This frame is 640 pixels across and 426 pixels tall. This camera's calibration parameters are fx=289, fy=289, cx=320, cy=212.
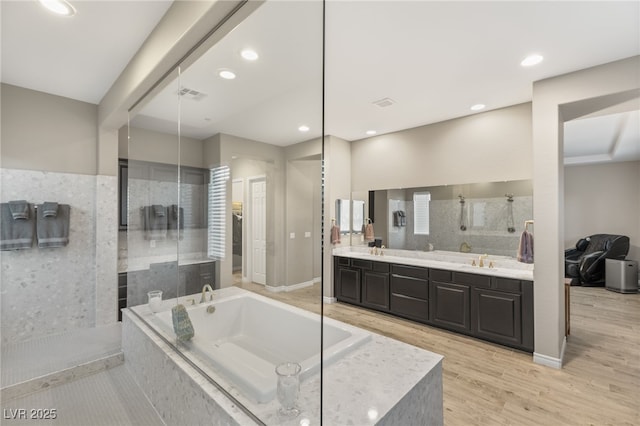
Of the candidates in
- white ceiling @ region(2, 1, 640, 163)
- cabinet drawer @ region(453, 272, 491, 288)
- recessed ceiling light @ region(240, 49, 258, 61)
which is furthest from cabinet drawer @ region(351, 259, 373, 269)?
recessed ceiling light @ region(240, 49, 258, 61)

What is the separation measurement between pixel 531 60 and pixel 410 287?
275cm

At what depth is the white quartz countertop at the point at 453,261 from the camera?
322 centimetres

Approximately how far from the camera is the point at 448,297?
3500mm

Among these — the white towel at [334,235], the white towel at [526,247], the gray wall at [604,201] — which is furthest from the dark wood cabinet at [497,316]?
the gray wall at [604,201]

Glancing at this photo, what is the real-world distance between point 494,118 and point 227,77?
3299mm

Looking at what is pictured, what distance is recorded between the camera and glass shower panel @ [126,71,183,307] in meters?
2.44

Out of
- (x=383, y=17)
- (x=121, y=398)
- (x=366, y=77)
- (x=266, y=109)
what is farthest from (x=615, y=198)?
(x=121, y=398)

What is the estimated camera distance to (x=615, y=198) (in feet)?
21.2

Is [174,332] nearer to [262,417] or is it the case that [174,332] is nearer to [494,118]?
[262,417]

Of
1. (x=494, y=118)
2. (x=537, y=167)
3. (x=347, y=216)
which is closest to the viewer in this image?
(x=537, y=167)

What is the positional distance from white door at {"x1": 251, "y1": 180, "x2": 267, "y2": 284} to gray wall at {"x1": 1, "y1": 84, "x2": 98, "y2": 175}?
2.73m

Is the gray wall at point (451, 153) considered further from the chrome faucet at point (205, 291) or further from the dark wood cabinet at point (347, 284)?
the chrome faucet at point (205, 291)

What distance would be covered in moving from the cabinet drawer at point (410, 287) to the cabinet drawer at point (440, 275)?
0.40 ft

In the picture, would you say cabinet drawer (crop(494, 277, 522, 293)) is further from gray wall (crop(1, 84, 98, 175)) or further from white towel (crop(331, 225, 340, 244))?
gray wall (crop(1, 84, 98, 175))
